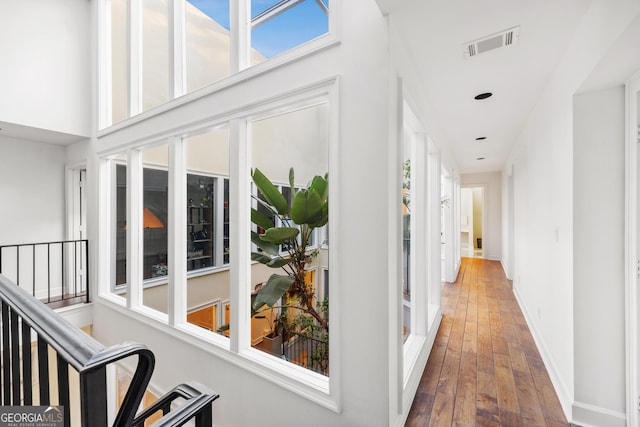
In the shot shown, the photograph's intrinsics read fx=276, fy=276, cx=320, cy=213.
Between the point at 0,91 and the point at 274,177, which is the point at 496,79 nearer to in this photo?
the point at 274,177

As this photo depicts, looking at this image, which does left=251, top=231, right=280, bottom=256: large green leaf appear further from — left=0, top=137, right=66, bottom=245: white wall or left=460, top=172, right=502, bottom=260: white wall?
left=460, top=172, right=502, bottom=260: white wall

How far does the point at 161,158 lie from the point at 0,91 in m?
1.88

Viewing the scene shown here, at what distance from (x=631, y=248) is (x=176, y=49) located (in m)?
3.97

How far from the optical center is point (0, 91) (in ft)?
10.9

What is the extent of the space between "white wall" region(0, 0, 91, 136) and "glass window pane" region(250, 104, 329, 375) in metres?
3.34

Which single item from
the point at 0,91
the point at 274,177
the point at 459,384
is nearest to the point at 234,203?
the point at 274,177

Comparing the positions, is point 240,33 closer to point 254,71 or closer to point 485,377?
point 254,71

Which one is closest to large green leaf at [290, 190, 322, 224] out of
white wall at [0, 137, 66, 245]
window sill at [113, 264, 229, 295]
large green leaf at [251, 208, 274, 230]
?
large green leaf at [251, 208, 274, 230]

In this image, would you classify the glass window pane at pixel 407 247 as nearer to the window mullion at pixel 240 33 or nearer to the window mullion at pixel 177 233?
the window mullion at pixel 240 33

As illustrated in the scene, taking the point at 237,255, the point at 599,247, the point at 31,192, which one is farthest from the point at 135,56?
the point at 599,247

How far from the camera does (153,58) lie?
3.43 metres

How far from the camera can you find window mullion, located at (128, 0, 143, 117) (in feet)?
11.0

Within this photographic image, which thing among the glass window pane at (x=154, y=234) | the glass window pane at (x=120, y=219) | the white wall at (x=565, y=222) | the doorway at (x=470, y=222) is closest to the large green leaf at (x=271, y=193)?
the white wall at (x=565, y=222)

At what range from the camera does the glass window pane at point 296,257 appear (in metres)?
2.12
